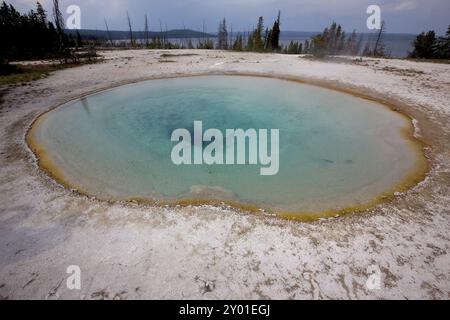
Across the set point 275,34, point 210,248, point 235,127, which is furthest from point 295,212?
point 275,34

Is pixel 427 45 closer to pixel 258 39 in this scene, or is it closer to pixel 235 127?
pixel 258 39

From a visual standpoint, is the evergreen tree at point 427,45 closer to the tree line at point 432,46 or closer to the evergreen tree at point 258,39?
the tree line at point 432,46

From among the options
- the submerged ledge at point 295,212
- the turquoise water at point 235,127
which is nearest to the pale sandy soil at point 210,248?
the submerged ledge at point 295,212

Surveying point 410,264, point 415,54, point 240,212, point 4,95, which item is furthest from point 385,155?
point 415,54

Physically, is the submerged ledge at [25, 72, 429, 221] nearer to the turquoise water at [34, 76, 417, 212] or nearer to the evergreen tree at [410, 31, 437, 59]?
the turquoise water at [34, 76, 417, 212]

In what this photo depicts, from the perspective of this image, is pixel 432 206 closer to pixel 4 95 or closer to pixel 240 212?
pixel 240 212

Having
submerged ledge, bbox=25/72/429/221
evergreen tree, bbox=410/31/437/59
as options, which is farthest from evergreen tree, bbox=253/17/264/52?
submerged ledge, bbox=25/72/429/221
